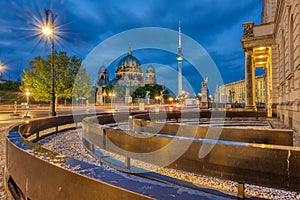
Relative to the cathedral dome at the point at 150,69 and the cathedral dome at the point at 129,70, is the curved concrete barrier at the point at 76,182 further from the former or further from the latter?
the cathedral dome at the point at 150,69

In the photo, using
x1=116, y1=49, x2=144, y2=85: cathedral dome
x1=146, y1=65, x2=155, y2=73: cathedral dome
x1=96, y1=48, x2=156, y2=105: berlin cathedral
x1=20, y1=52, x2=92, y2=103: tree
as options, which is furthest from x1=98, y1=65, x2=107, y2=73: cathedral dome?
x1=20, y1=52, x2=92, y2=103: tree

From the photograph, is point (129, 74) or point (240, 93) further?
point (129, 74)

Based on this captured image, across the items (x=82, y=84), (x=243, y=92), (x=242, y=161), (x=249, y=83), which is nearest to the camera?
(x=242, y=161)

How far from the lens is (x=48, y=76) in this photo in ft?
116

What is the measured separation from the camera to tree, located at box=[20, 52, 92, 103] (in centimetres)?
3522

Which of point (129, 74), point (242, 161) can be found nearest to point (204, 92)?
point (242, 161)

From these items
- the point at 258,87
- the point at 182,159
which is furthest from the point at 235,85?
the point at 182,159

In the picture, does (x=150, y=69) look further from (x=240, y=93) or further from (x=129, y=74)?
(x=240, y=93)

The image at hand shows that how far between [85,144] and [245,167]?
5.69 m

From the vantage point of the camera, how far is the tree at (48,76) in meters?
35.2

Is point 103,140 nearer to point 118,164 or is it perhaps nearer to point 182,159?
point 118,164

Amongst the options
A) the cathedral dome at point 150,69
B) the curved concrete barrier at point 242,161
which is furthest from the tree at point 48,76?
the cathedral dome at point 150,69

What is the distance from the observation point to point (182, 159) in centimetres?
346

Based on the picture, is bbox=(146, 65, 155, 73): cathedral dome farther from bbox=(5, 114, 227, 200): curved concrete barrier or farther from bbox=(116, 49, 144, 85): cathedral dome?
bbox=(5, 114, 227, 200): curved concrete barrier
